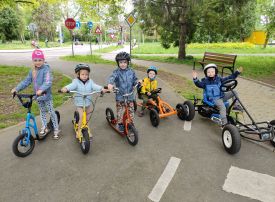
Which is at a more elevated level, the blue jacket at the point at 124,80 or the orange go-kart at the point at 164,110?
the blue jacket at the point at 124,80

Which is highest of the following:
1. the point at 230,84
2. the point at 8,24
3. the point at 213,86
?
the point at 8,24

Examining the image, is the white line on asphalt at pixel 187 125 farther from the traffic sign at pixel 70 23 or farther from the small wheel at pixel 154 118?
the traffic sign at pixel 70 23

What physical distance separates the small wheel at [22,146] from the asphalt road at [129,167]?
0.11 metres

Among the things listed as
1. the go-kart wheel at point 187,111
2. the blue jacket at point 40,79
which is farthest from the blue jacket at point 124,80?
the go-kart wheel at point 187,111

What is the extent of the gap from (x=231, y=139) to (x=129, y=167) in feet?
6.10

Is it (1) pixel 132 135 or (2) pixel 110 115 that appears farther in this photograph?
(2) pixel 110 115

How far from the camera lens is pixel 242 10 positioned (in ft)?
45.8

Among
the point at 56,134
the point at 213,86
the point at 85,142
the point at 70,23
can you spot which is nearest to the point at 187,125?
the point at 213,86

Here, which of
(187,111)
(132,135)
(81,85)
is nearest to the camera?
(81,85)

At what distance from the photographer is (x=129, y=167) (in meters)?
3.80

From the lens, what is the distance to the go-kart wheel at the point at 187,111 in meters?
5.57

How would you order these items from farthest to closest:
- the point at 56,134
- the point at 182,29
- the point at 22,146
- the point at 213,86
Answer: the point at 182,29 < the point at 213,86 < the point at 56,134 < the point at 22,146

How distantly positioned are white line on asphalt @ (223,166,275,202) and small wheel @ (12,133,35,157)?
326 cm

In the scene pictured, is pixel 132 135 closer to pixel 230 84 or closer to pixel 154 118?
pixel 154 118
